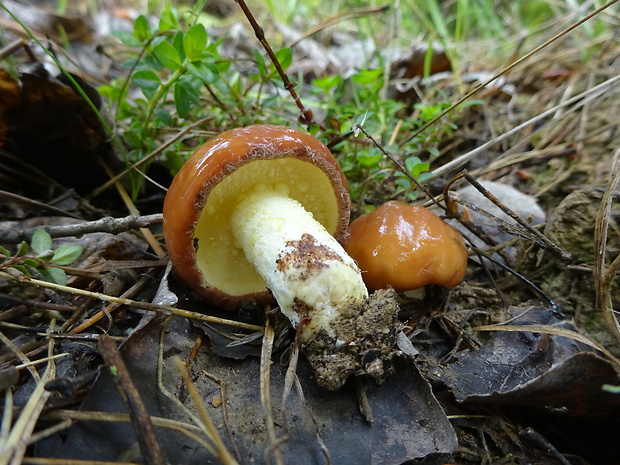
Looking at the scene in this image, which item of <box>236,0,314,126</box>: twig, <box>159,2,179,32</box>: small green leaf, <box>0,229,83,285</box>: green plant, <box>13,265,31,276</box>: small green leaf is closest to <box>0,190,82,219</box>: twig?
<box>0,229,83,285</box>: green plant

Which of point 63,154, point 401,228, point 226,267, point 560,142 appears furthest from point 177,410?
point 560,142

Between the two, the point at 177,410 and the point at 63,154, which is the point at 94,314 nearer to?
the point at 177,410

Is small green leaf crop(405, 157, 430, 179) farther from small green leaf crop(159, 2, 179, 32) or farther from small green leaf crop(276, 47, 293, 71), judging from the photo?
small green leaf crop(159, 2, 179, 32)

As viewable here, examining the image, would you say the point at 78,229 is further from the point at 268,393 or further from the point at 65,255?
the point at 268,393

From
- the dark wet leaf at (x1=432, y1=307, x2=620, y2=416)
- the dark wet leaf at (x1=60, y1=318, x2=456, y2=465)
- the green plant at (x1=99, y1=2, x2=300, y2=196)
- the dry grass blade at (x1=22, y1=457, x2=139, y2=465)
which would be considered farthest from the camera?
the green plant at (x1=99, y1=2, x2=300, y2=196)

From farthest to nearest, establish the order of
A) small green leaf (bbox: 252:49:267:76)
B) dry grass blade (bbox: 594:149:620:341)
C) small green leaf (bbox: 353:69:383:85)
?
small green leaf (bbox: 353:69:383:85) < small green leaf (bbox: 252:49:267:76) < dry grass blade (bbox: 594:149:620:341)
